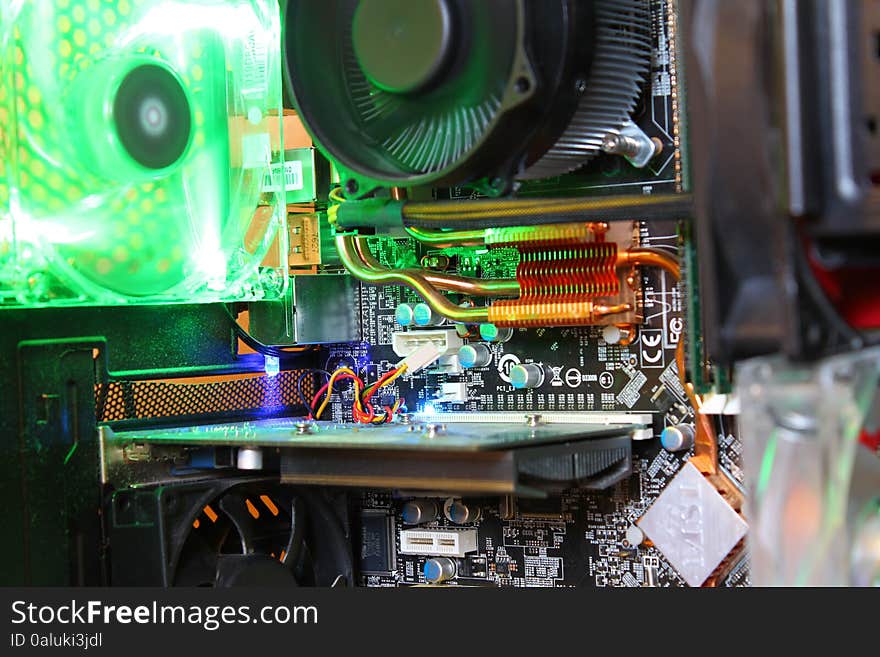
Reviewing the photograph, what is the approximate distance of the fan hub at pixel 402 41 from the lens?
2.29 metres

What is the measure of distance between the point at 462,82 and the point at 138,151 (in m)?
0.69

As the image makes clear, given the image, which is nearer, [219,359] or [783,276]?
[783,276]

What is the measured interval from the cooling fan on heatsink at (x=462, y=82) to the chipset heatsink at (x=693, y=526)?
69 cm

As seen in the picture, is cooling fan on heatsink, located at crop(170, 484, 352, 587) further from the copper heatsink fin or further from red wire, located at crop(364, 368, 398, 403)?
the copper heatsink fin

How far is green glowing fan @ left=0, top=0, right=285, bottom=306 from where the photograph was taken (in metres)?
2.37

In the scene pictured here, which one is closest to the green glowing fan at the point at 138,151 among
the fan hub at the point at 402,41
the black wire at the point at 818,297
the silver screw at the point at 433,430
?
the fan hub at the point at 402,41

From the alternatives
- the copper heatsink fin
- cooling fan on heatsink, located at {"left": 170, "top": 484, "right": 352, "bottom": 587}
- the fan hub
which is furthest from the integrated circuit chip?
the fan hub

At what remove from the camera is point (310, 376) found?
10.1ft

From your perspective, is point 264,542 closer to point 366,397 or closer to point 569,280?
point 366,397

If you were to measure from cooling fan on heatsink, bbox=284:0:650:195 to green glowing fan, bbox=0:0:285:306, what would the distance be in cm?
31

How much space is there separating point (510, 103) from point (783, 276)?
2.99ft

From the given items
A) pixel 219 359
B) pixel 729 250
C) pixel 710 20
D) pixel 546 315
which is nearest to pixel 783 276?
pixel 729 250

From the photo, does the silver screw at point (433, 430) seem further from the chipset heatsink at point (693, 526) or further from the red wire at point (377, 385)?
the chipset heatsink at point (693, 526)

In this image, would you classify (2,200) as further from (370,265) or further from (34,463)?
(370,265)
